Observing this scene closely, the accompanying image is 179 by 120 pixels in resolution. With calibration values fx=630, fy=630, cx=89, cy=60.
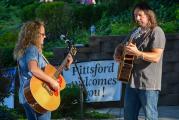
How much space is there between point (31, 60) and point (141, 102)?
123 centimetres

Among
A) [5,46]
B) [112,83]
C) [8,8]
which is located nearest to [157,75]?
[112,83]

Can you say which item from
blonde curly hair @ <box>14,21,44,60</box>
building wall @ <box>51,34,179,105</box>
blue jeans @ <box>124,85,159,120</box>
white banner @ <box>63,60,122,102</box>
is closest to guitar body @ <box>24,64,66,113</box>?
blonde curly hair @ <box>14,21,44,60</box>

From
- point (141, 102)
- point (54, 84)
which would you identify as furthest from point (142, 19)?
point (54, 84)

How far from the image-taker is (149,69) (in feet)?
21.5

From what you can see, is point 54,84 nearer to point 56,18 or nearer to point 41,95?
point 41,95

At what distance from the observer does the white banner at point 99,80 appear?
10555 mm

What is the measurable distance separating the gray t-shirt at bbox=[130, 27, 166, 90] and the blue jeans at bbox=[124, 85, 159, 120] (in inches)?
2.7

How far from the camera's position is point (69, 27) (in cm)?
1259

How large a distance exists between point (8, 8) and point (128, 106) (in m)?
9.63

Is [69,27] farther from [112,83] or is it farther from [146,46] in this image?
[146,46]

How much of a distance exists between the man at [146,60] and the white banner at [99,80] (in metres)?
3.88

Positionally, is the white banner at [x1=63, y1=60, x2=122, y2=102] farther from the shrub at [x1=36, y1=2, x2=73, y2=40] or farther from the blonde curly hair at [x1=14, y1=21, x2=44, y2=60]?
the blonde curly hair at [x1=14, y1=21, x2=44, y2=60]

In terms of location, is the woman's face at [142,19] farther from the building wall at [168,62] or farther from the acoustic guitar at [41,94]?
the building wall at [168,62]

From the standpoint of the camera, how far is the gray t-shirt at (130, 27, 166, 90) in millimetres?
6500
